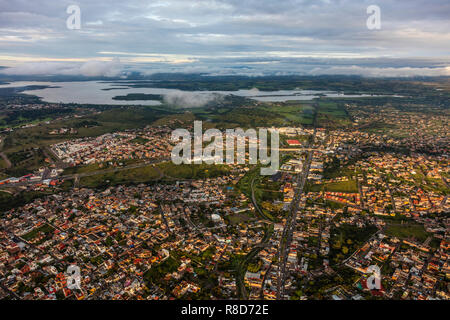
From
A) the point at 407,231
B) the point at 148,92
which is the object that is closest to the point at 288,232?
the point at 407,231

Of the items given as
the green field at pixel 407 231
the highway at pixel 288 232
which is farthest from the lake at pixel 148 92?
the green field at pixel 407 231

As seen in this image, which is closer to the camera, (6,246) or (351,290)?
(351,290)

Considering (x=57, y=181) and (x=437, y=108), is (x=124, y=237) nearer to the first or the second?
(x=57, y=181)

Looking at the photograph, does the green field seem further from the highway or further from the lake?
the lake

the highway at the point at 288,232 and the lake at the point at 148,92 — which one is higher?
the lake at the point at 148,92

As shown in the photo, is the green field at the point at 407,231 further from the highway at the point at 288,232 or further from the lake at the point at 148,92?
the lake at the point at 148,92

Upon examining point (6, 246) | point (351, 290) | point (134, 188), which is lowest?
point (351, 290)

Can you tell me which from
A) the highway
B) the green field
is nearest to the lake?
the highway

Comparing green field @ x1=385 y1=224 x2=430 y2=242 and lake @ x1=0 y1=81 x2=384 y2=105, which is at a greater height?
lake @ x1=0 y1=81 x2=384 y2=105

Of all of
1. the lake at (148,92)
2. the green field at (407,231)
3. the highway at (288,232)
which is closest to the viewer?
the highway at (288,232)
